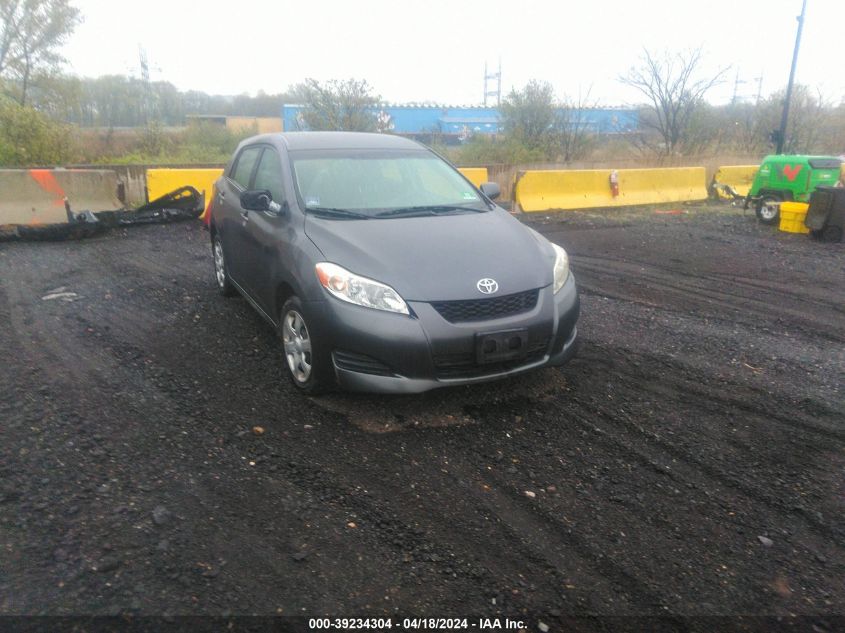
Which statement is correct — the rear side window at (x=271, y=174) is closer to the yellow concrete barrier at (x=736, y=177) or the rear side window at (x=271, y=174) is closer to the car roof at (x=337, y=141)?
the car roof at (x=337, y=141)

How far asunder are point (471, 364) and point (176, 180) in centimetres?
917

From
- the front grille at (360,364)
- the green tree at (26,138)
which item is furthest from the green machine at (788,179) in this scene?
the green tree at (26,138)

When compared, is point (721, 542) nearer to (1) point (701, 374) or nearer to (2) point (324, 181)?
(1) point (701, 374)

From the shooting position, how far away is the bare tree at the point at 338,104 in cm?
2016

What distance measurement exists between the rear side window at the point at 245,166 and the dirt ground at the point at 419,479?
1263 millimetres

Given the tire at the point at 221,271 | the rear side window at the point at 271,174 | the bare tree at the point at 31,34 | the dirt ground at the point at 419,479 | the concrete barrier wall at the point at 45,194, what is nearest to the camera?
the dirt ground at the point at 419,479

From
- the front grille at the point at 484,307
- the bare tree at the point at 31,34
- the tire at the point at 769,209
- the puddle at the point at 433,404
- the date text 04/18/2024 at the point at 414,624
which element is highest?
the bare tree at the point at 31,34

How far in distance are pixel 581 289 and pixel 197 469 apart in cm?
529

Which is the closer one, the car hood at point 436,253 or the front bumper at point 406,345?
the front bumper at point 406,345

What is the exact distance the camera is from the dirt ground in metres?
2.65

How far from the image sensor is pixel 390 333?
384cm

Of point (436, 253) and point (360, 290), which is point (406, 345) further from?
point (436, 253)

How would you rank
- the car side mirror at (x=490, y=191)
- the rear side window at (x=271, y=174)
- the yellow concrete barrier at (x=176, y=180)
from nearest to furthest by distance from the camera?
the rear side window at (x=271, y=174) → the car side mirror at (x=490, y=191) → the yellow concrete barrier at (x=176, y=180)

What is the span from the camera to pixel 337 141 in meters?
5.57
